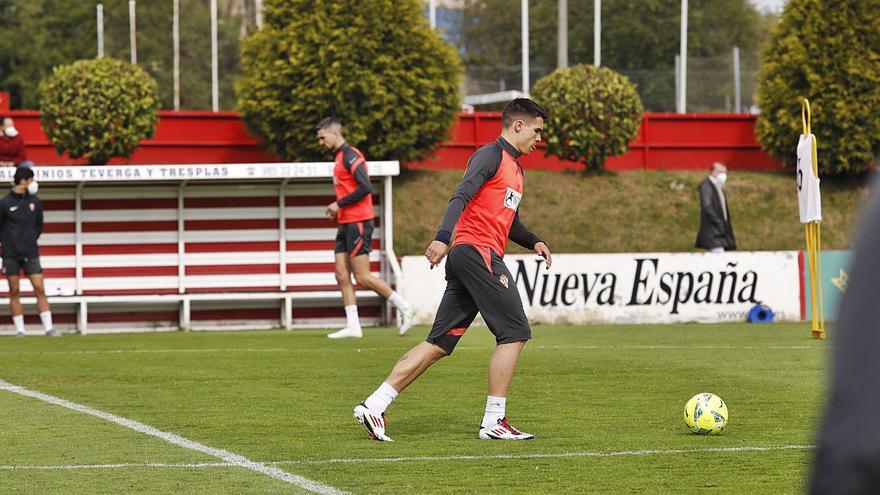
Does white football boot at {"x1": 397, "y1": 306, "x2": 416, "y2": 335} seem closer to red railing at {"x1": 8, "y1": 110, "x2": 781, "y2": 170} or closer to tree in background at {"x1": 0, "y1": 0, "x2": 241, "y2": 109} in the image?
red railing at {"x1": 8, "y1": 110, "x2": 781, "y2": 170}

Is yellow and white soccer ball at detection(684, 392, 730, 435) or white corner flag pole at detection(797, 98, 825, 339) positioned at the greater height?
white corner flag pole at detection(797, 98, 825, 339)

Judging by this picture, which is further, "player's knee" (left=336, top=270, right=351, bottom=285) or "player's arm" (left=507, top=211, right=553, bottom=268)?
"player's knee" (left=336, top=270, right=351, bottom=285)

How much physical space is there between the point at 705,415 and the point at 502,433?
1179 mm

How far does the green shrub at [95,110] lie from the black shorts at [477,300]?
67.6ft

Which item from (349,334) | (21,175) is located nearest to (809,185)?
(349,334)

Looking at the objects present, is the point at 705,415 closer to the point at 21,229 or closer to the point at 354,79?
the point at 21,229

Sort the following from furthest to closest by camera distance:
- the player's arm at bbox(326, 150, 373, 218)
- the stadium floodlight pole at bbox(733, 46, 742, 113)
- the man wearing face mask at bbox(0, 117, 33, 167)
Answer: the stadium floodlight pole at bbox(733, 46, 742, 113) < the man wearing face mask at bbox(0, 117, 33, 167) < the player's arm at bbox(326, 150, 373, 218)

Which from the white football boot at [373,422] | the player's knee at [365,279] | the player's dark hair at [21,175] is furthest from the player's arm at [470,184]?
the player's dark hair at [21,175]

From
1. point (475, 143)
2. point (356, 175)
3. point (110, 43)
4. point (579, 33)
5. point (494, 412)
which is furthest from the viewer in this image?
point (110, 43)

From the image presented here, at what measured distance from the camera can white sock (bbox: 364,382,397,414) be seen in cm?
766

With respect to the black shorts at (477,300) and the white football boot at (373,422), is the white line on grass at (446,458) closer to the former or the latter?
the white football boot at (373,422)

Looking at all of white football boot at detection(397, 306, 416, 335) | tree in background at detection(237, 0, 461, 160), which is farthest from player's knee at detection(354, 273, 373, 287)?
tree in background at detection(237, 0, 461, 160)

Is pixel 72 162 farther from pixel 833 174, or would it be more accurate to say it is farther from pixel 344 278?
pixel 833 174

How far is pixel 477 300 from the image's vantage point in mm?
7777
